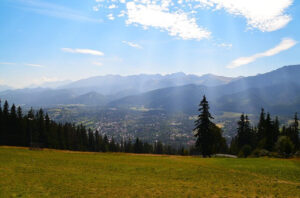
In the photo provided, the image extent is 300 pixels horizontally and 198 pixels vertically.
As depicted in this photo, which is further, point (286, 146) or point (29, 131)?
point (29, 131)

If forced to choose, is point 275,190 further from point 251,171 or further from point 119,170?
point 119,170

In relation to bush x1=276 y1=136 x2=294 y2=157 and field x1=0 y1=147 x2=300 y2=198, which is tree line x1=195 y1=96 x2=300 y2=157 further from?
field x1=0 y1=147 x2=300 y2=198

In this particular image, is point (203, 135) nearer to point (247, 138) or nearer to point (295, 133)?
point (247, 138)

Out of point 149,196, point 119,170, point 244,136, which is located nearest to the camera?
point 149,196

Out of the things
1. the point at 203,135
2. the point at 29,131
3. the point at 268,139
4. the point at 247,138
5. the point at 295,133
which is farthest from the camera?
the point at 295,133

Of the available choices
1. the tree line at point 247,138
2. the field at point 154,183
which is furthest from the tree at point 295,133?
the field at point 154,183

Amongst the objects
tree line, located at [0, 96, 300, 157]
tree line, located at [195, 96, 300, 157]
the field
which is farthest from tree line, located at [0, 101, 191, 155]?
tree line, located at [195, 96, 300, 157]

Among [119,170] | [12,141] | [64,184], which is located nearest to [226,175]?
[119,170]

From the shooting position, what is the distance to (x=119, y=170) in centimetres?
2575

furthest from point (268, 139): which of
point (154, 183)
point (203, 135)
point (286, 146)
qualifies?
point (154, 183)

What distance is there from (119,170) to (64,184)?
9.08 metres

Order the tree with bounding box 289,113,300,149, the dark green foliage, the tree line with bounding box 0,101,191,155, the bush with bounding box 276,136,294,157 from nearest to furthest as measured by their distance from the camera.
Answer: the bush with bounding box 276,136,294,157
the dark green foliage
the tree line with bounding box 0,101,191,155
the tree with bounding box 289,113,300,149

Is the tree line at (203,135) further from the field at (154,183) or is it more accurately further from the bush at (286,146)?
the field at (154,183)

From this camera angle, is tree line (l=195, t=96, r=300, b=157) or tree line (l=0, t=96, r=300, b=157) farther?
tree line (l=0, t=96, r=300, b=157)
